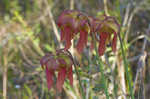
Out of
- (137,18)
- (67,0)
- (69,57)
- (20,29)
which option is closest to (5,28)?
(20,29)

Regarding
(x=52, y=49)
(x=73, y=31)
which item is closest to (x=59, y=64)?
(x=73, y=31)

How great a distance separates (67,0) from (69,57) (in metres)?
3.09

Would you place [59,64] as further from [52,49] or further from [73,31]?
[52,49]

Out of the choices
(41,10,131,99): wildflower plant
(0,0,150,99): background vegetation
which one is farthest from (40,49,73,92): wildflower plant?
(0,0,150,99): background vegetation

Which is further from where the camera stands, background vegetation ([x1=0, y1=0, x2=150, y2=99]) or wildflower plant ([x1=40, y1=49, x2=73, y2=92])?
background vegetation ([x1=0, y1=0, x2=150, y2=99])

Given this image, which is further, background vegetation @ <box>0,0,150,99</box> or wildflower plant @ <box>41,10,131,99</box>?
background vegetation @ <box>0,0,150,99</box>

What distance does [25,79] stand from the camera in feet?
10.6

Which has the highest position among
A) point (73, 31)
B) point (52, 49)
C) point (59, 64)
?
point (52, 49)

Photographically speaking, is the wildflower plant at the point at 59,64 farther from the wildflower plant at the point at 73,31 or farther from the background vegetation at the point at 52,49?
the background vegetation at the point at 52,49

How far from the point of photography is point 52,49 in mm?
2842

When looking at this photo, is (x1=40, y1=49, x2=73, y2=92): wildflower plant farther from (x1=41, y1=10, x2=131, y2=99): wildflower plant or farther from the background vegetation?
the background vegetation

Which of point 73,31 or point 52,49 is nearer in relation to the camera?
point 73,31

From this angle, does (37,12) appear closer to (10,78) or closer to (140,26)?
(10,78)

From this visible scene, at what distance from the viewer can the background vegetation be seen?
7.93ft
